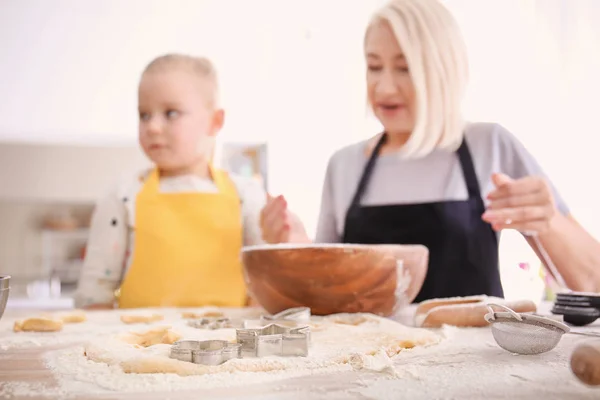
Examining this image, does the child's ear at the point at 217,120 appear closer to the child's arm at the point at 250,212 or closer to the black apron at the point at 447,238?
the child's arm at the point at 250,212

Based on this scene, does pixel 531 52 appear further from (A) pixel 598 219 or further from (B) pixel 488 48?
(A) pixel 598 219

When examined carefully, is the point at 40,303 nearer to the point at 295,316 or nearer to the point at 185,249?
the point at 185,249

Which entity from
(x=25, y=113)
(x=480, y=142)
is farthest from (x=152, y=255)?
(x=25, y=113)

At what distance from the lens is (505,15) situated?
75.2 inches

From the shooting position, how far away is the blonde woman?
1.00m

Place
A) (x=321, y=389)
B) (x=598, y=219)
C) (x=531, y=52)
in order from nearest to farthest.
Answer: (x=321, y=389) < (x=598, y=219) < (x=531, y=52)

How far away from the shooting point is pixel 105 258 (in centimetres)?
115

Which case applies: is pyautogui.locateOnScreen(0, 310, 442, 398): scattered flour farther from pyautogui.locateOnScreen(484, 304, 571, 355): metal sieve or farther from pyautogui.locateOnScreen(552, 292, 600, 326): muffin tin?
pyautogui.locateOnScreen(552, 292, 600, 326): muffin tin

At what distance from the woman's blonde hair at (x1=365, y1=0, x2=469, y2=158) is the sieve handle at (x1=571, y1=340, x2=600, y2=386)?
2.76 ft

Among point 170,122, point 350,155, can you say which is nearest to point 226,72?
point 170,122

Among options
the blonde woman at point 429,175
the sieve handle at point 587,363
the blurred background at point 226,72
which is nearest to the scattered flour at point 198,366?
the sieve handle at point 587,363

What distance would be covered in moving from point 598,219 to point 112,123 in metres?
2.03

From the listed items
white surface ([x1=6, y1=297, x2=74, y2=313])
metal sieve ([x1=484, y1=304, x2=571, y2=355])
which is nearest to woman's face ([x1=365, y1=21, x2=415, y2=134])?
metal sieve ([x1=484, y1=304, x2=571, y2=355])

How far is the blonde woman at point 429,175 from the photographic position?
1004 mm
